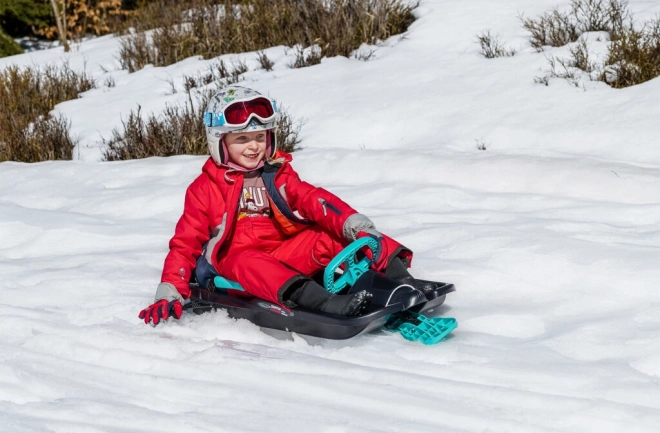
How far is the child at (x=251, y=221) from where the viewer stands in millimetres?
3338

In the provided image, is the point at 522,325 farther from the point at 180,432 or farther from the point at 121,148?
the point at 121,148

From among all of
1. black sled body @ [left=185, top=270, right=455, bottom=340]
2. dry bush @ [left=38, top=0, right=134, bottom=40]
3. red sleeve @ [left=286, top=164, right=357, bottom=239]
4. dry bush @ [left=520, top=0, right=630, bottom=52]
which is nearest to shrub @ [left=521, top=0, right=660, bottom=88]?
dry bush @ [left=520, top=0, right=630, bottom=52]

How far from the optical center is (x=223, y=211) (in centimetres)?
354

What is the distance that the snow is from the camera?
8.40 feet

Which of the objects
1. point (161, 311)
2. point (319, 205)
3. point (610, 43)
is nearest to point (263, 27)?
point (610, 43)

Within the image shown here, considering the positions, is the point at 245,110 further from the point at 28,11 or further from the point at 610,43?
the point at 28,11

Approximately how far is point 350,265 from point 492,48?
14.3ft

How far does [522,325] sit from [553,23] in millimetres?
4621

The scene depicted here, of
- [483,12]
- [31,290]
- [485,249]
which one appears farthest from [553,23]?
[31,290]

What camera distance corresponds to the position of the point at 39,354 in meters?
3.06

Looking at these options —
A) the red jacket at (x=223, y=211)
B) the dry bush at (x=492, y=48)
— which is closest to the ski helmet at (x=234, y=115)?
the red jacket at (x=223, y=211)

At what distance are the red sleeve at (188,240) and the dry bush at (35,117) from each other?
11.5 feet

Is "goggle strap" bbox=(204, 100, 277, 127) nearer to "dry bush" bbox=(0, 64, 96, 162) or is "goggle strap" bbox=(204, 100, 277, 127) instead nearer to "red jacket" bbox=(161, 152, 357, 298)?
"red jacket" bbox=(161, 152, 357, 298)

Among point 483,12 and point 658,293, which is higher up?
point 483,12
